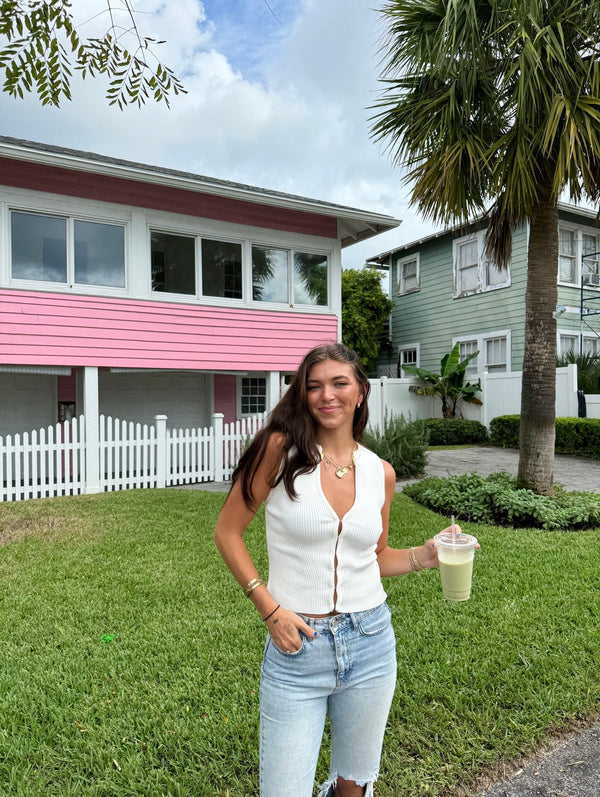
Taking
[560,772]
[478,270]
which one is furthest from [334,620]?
[478,270]

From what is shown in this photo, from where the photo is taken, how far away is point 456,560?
1.81 metres

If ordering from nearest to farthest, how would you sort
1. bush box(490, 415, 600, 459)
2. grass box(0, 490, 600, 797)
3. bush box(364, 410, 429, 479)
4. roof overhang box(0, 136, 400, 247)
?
grass box(0, 490, 600, 797)
roof overhang box(0, 136, 400, 247)
bush box(364, 410, 429, 479)
bush box(490, 415, 600, 459)

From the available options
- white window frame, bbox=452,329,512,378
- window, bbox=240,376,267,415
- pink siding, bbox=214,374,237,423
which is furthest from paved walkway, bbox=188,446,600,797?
white window frame, bbox=452,329,512,378

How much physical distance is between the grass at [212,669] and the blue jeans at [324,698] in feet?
2.76

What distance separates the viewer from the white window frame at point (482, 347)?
15684 mm

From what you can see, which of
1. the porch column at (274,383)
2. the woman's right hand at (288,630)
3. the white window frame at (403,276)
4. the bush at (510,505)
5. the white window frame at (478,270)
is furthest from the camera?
the white window frame at (403,276)

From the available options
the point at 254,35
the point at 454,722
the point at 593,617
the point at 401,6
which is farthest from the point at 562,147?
the point at 454,722

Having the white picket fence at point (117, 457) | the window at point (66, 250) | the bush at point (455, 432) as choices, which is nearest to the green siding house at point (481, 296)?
the bush at point (455, 432)

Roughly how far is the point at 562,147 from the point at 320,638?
18.9 ft

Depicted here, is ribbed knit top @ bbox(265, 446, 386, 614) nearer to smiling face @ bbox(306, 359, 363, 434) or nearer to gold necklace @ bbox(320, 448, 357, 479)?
gold necklace @ bbox(320, 448, 357, 479)

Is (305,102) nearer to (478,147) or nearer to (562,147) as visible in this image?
(478,147)

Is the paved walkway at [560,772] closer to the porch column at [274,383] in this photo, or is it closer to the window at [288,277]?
the porch column at [274,383]

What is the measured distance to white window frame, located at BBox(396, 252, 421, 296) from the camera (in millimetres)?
18828

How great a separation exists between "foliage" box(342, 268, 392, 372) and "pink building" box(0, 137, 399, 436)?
21.0 feet
